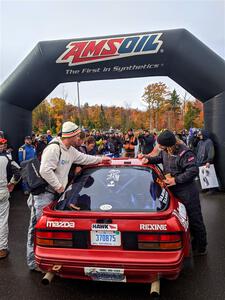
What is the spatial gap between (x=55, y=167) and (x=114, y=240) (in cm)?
114

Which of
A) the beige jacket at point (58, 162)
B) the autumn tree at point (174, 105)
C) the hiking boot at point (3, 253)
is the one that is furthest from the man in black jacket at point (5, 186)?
the autumn tree at point (174, 105)

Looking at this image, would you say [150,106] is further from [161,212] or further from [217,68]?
[161,212]

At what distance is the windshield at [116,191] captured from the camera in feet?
9.26

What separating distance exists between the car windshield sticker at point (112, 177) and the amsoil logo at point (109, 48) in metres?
4.50

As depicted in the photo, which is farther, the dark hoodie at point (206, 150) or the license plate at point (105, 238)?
the dark hoodie at point (206, 150)

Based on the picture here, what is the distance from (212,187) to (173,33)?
4.09 meters

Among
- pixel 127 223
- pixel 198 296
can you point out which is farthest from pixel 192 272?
pixel 127 223

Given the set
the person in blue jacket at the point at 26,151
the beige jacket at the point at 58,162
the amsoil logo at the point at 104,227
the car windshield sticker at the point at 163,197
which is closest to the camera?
the amsoil logo at the point at 104,227

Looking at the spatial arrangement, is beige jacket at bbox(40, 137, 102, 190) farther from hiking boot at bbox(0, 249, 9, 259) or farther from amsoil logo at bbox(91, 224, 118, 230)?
hiking boot at bbox(0, 249, 9, 259)

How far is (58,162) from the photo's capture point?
3307mm

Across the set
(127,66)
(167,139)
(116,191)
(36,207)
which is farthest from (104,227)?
(127,66)

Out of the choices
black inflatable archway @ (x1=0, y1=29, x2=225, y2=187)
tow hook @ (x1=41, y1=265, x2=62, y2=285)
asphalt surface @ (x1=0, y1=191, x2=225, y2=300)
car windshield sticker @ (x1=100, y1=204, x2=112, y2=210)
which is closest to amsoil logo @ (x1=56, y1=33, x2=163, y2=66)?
black inflatable archway @ (x1=0, y1=29, x2=225, y2=187)

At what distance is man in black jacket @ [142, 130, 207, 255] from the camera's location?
11.7 ft

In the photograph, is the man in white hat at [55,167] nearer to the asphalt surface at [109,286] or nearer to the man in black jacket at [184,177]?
the asphalt surface at [109,286]
